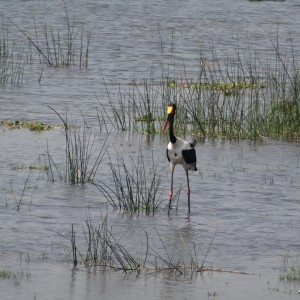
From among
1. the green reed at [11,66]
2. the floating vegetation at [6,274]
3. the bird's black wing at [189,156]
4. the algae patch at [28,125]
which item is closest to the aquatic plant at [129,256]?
the floating vegetation at [6,274]

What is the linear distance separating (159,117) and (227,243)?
7.15 meters

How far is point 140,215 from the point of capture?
12.6 m

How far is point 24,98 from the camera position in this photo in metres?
21.5

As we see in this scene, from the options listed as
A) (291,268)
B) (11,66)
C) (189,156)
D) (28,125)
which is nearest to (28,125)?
(28,125)

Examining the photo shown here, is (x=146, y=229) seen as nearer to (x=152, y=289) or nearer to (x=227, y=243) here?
(x=227, y=243)

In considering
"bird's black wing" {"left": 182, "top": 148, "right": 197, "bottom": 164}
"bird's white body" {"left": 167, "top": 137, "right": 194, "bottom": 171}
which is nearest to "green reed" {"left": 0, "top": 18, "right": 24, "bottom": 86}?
"bird's white body" {"left": 167, "top": 137, "right": 194, "bottom": 171}

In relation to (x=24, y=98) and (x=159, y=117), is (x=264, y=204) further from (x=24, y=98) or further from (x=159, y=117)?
(x=24, y=98)

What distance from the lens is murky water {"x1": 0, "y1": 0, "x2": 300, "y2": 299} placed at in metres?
9.73

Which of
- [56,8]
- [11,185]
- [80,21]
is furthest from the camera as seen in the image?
[56,8]

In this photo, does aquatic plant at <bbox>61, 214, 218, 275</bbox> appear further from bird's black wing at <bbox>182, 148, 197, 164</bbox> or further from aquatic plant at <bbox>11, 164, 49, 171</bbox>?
aquatic plant at <bbox>11, 164, 49, 171</bbox>

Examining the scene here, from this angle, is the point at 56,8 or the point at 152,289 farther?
the point at 56,8

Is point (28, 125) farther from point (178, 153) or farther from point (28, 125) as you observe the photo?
point (178, 153)

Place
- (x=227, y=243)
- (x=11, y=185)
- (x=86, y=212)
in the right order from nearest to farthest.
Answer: (x=227, y=243) → (x=86, y=212) → (x=11, y=185)

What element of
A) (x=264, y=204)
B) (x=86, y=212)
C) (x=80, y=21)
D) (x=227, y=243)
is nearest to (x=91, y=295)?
(x=227, y=243)
